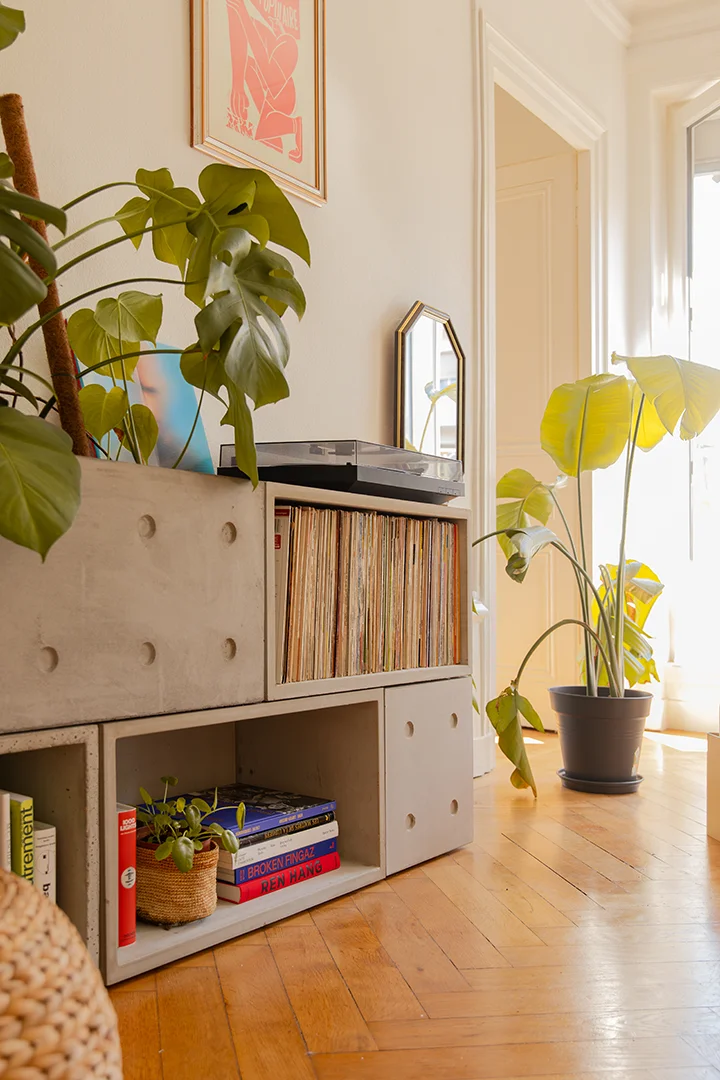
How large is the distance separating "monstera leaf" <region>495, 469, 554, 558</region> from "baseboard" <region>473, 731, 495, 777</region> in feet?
2.10

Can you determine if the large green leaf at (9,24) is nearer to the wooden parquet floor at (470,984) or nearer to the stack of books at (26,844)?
the stack of books at (26,844)

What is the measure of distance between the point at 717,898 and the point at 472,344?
1.81 m

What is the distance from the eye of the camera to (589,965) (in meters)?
1.49

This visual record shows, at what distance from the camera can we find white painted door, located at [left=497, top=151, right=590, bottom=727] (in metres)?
3.98

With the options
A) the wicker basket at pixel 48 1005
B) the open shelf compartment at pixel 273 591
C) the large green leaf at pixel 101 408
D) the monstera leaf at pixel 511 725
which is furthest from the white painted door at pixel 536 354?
the wicker basket at pixel 48 1005

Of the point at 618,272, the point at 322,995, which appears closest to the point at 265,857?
the point at 322,995

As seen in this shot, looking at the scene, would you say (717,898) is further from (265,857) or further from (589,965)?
(265,857)

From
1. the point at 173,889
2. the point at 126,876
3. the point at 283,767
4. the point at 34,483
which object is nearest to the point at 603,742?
the point at 283,767

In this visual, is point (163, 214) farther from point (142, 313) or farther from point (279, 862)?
point (279, 862)

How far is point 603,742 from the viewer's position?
2.86 m

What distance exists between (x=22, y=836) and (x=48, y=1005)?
0.65 metres

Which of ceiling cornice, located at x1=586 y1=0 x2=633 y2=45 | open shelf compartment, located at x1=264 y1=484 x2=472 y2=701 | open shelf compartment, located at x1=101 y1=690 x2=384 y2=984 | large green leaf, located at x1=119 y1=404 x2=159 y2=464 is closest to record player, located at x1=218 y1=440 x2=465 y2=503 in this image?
open shelf compartment, located at x1=264 y1=484 x2=472 y2=701

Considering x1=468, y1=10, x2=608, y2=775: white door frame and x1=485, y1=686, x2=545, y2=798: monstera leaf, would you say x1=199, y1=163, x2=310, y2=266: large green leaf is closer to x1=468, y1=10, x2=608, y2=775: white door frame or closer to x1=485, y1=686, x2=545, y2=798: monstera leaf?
x1=485, y1=686, x2=545, y2=798: monstera leaf

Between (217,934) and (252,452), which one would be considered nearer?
(252,452)
